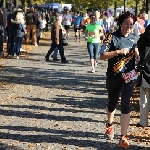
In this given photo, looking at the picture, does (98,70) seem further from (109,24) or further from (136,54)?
(109,24)

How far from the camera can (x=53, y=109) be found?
9.48 meters

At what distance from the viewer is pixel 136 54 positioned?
689 centimetres

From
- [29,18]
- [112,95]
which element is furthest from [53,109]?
[29,18]

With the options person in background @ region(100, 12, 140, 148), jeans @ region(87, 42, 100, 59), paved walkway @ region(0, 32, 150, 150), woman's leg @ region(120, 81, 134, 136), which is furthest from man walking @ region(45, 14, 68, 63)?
woman's leg @ region(120, 81, 134, 136)

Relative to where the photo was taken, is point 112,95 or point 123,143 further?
point 112,95

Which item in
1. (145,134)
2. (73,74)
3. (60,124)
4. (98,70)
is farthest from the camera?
(98,70)

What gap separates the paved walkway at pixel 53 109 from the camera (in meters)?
7.10

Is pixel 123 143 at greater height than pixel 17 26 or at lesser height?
lesser

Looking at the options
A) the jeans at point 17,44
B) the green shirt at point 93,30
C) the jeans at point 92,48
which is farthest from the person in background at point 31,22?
the green shirt at point 93,30

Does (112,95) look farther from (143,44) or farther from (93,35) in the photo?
(93,35)

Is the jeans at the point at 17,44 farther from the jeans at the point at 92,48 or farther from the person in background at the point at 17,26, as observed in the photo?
the jeans at the point at 92,48

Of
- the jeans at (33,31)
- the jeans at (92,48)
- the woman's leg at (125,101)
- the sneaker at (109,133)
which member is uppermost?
Result: the woman's leg at (125,101)

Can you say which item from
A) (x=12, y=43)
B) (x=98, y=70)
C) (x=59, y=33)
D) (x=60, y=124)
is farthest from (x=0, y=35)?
(x=60, y=124)

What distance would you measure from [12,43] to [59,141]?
444 inches
